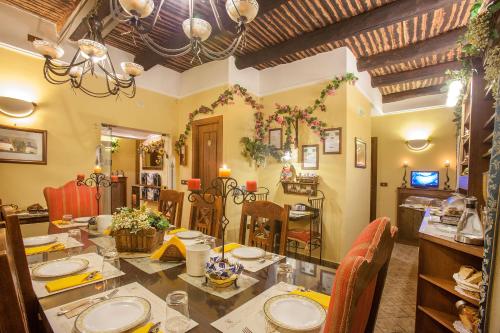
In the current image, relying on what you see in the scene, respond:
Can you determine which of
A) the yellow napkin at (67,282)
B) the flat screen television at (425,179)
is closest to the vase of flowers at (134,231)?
the yellow napkin at (67,282)

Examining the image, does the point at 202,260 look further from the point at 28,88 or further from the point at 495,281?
the point at 28,88

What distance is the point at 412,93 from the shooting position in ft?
17.0

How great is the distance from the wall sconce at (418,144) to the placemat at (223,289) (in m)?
5.25

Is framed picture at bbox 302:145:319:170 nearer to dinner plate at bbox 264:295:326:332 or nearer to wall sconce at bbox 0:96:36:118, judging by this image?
dinner plate at bbox 264:295:326:332

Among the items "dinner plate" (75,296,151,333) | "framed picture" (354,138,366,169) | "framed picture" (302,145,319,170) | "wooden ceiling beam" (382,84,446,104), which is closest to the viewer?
"dinner plate" (75,296,151,333)

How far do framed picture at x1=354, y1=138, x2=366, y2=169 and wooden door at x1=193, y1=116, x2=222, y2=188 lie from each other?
2.21 metres

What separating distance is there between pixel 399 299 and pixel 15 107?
4918 mm

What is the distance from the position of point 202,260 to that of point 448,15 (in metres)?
3.88

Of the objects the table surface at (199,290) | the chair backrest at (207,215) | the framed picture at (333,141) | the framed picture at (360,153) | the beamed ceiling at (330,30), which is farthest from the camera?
the framed picture at (360,153)

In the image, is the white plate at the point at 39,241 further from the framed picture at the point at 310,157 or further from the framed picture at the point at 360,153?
the framed picture at the point at 360,153

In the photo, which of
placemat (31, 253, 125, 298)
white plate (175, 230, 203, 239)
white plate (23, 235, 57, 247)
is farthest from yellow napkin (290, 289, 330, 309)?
white plate (23, 235, 57, 247)

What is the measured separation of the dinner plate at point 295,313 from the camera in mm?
724

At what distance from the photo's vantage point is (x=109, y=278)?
108cm

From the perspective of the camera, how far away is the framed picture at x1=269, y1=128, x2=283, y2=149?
13.2 feet
